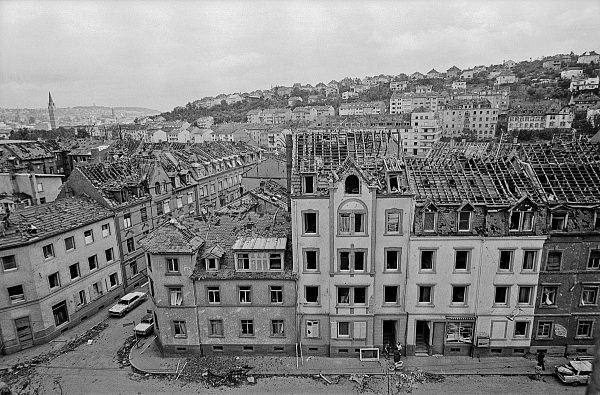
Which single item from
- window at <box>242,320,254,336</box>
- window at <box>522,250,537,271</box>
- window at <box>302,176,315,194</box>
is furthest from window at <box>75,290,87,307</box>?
window at <box>522,250,537,271</box>

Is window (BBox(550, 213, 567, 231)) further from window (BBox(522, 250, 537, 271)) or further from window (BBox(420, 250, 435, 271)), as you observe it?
window (BBox(420, 250, 435, 271))

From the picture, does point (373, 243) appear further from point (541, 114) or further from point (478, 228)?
point (541, 114)

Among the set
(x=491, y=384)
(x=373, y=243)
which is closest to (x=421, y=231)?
(x=373, y=243)

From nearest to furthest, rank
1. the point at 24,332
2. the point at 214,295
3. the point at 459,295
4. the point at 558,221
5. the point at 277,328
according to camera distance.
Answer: the point at 558,221
the point at 459,295
the point at 214,295
the point at 277,328
the point at 24,332

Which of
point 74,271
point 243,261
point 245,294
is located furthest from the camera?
point 74,271

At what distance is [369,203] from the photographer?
34844 millimetres

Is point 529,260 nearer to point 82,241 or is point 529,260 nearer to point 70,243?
point 82,241

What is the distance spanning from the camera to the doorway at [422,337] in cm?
3862

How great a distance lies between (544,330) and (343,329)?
62.9 ft

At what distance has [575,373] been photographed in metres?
34.0

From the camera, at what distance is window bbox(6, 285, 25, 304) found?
4009 cm

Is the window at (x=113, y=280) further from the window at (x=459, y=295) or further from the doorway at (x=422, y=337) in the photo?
the window at (x=459, y=295)

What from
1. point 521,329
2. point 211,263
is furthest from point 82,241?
point 521,329

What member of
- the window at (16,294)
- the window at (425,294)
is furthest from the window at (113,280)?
the window at (425,294)
